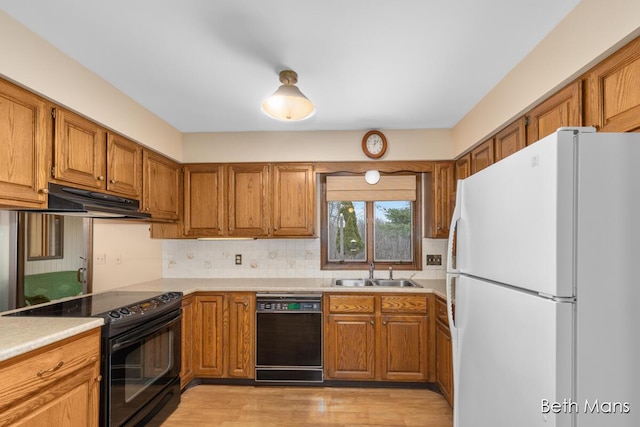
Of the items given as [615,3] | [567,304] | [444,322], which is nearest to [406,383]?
A: [444,322]

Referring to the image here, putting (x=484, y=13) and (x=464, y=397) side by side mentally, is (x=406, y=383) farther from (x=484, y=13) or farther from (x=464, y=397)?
(x=484, y=13)

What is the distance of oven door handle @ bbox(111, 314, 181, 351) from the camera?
2.00m

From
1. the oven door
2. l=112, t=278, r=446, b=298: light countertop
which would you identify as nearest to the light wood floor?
the oven door

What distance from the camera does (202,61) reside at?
6.74 feet

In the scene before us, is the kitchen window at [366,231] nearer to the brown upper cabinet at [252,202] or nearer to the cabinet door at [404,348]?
the brown upper cabinet at [252,202]

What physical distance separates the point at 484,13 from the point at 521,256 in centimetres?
117

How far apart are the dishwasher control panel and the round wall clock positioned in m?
1.46

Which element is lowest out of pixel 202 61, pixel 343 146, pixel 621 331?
pixel 621 331

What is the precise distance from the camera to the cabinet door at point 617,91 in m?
1.31

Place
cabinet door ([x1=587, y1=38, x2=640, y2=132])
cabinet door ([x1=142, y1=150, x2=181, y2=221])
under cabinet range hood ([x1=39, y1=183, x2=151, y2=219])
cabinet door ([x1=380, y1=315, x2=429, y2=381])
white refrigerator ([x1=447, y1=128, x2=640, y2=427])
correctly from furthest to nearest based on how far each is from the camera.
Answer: cabinet door ([x1=380, y1=315, x2=429, y2=381]) < cabinet door ([x1=142, y1=150, x2=181, y2=221]) < under cabinet range hood ([x1=39, y1=183, x2=151, y2=219]) < cabinet door ([x1=587, y1=38, x2=640, y2=132]) < white refrigerator ([x1=447, y1=128, x2=640, y2=427])

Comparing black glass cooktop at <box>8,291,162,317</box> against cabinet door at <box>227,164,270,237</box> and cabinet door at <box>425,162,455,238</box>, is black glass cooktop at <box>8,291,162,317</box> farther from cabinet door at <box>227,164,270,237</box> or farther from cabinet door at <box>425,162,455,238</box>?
cabinet door at <box>425,162,455,238</box>

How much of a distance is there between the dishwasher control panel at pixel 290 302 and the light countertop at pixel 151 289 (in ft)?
0.20

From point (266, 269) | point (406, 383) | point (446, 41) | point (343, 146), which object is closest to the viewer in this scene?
point (446, 41)

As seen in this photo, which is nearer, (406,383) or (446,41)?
(446,41)
